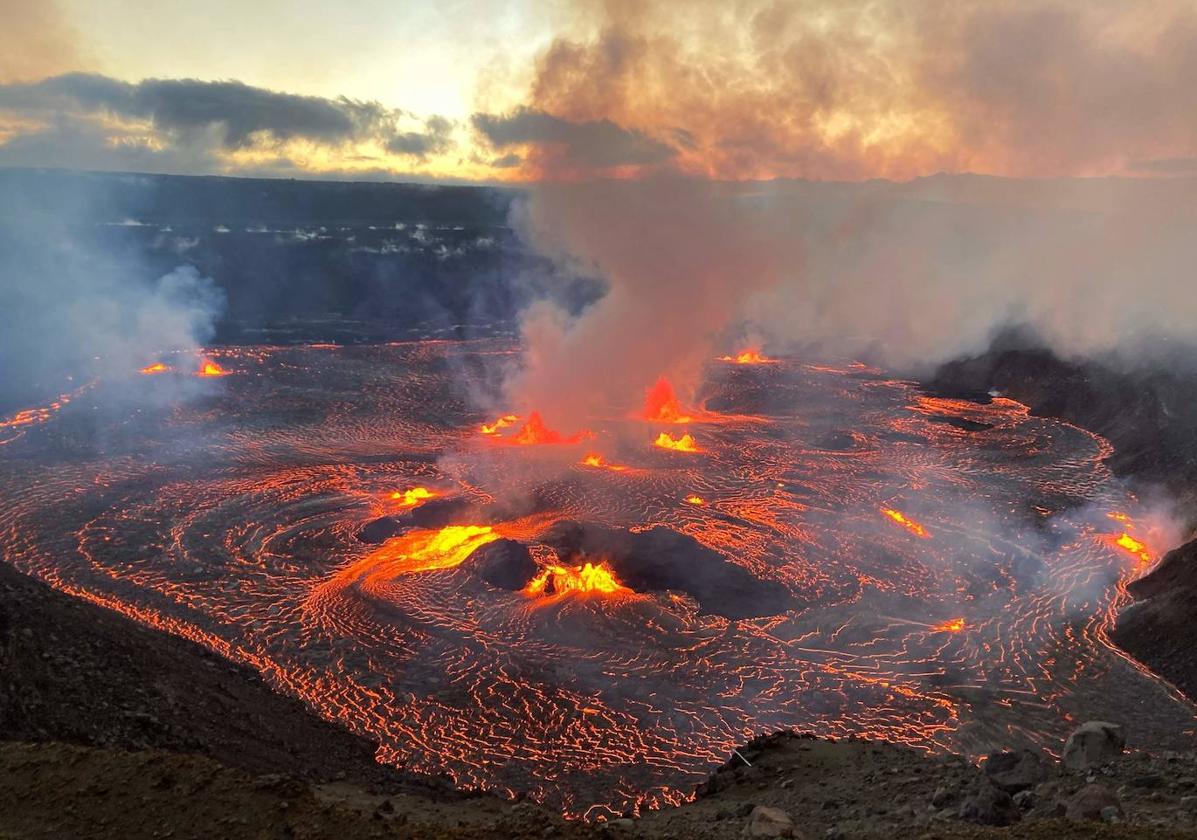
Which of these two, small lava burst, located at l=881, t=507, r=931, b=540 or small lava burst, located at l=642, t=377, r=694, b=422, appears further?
small lava burst, located at l=642, t=377, r=694, b=422

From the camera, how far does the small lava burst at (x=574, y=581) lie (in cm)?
3019

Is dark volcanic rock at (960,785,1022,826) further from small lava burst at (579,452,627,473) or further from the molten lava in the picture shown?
small lava burst at (579,452,627,473)

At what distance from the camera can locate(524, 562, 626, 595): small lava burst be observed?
3019 cm

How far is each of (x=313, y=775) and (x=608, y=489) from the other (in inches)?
1024

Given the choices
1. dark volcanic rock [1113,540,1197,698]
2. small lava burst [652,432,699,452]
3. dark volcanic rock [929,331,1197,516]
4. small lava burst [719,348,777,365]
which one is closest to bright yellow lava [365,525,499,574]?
small lava burst [652,432,699,452]

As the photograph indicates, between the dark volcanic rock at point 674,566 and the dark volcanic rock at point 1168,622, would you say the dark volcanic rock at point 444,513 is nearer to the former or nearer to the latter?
the dark volcanic rock at point 674,566

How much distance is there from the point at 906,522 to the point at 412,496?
25.2 metres

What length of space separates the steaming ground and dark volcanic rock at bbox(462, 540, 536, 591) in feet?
1.77

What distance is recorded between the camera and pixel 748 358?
91.5 meters

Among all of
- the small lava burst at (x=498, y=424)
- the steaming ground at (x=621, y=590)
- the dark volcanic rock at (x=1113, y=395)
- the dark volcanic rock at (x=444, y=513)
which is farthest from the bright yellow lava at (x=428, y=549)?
the dark volcanic rock at (x=1113, y=395)

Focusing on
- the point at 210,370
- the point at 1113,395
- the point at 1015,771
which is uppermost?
the point at 1113,395

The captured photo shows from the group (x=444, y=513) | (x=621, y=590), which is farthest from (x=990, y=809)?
(x=444, y=513)

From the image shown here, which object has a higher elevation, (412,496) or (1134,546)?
(1134,546)

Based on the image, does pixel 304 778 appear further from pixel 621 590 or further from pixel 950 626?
pixel 950 626
